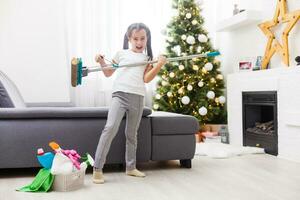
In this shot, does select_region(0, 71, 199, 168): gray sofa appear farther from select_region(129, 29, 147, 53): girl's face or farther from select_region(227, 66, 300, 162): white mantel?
select_region(227, 66, 300, 162): white mantel

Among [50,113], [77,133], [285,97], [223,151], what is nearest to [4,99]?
[50,113]

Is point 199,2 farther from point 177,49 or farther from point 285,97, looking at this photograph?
point 285,97

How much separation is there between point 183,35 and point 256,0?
108 cm

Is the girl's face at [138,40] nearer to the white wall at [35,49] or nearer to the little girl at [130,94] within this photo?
the little girl at [130,94]

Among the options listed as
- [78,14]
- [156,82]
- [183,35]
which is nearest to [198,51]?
[183,35]

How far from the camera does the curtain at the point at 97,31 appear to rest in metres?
5.73

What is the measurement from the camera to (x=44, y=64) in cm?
570

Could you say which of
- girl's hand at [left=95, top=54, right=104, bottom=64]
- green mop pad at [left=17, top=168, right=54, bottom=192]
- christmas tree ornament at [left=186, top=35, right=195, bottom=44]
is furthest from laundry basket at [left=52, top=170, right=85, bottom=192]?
Answer: christmas tree ornament at [left=186, top=35, right=195, bottom=44]

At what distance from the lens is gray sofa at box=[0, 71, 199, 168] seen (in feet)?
9.57

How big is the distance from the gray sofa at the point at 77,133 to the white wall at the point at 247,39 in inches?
66.1

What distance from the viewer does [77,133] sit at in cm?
303

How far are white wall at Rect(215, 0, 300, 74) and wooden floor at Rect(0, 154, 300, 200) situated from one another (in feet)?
4.52

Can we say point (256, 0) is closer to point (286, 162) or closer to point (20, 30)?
point (286, 162)

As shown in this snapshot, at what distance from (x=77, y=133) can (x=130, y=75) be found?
0.59m
